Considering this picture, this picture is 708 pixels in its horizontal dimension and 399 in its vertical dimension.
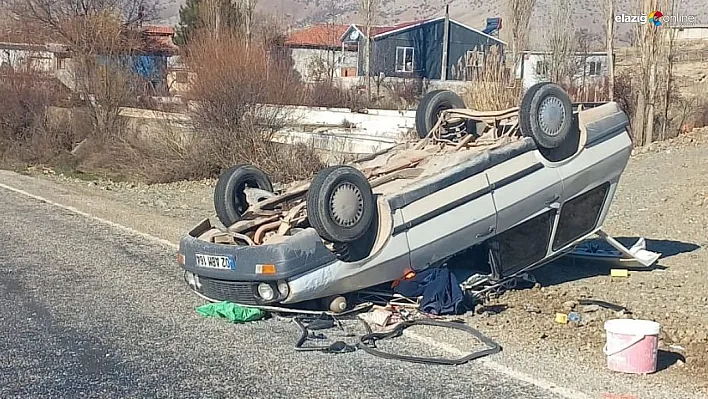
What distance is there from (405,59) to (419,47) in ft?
5.79

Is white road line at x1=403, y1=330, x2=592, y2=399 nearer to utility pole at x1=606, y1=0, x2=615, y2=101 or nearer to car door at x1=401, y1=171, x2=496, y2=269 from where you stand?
car door at x1=401, y1=171, x2=496, y2=269

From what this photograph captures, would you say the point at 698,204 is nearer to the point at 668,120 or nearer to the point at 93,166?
the point at 668,120

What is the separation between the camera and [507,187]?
8070mm

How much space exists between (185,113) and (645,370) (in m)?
18.0

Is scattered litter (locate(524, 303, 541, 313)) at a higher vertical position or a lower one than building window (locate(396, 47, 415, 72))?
lower

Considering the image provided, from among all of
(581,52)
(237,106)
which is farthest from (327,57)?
(237,106)

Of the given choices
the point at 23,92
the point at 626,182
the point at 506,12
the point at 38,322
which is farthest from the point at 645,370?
the point at 506,12

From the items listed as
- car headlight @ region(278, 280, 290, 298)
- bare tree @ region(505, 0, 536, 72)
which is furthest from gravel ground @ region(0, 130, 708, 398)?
bare tree @ region(505, 0, 536, 72)

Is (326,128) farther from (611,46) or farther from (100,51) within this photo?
(611,46)

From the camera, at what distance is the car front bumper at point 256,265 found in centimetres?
726

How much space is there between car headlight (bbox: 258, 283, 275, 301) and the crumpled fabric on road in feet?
3.60

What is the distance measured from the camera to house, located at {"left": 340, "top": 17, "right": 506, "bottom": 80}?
61094 mm

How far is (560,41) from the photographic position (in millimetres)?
44594

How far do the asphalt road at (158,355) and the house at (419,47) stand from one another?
5125 cm
